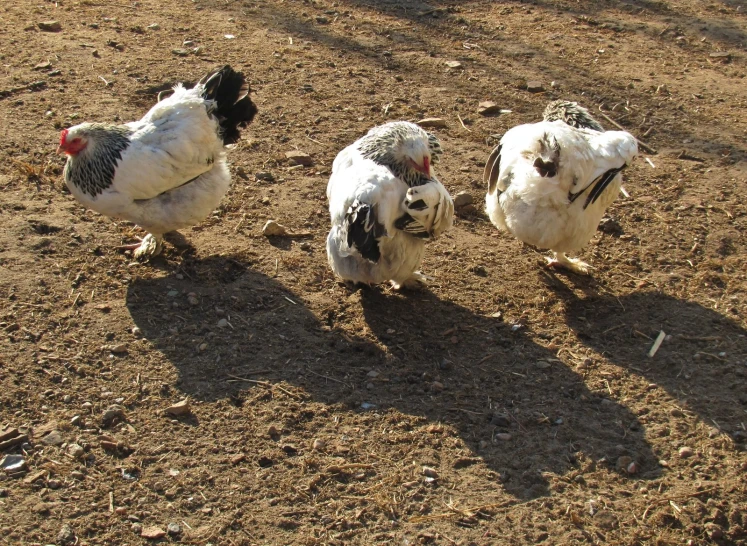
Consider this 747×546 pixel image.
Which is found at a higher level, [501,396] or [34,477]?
[501,396]

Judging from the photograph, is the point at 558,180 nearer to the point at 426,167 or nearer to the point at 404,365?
the point at 426,167

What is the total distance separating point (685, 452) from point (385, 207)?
210cm

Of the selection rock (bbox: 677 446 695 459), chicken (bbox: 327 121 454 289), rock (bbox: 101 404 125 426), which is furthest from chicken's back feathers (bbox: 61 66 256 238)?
rock (bbox: 677 446 695 459)

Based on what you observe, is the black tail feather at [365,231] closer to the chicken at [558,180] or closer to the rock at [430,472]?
the chicken at [558,180]

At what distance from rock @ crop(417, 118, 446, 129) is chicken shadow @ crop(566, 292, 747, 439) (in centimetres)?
255

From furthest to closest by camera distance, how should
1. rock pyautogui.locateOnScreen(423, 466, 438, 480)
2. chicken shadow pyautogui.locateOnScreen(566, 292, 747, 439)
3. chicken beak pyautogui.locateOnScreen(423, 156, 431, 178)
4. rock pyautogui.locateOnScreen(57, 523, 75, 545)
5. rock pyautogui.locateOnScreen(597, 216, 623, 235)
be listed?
rock pyautogui.locateOnScreen(597, 216, 623, 235) → chicken beak pyautogui.locateOnScreen(423, 156, 431, 178) → chicken shadow pyautogui.locateOnScreen(566, 292, 747, 439) → rock pyautogui.locateOnScreen(423, 466, 438, 480) → rock pyautogui.locateOnScreen(57, 523, 75, 545)

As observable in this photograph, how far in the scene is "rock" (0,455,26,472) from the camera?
3477mm

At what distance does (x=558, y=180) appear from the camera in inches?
179

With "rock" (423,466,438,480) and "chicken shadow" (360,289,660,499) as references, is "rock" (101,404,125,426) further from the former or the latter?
"rock" (423,466,438,480)

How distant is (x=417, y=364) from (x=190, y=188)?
2041 mm

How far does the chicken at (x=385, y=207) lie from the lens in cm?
427

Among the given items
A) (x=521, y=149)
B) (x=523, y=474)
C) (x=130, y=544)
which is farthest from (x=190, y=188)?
(x=523, y=474)

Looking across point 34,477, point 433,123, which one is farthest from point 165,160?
point 433,123

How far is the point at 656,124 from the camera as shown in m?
7.00
